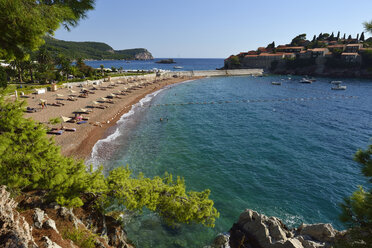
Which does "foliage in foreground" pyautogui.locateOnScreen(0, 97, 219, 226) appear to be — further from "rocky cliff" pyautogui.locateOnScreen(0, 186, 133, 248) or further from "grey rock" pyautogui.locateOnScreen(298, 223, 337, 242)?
"grey rock" pyautogui.locateOnScreen(298, 223, 337, 242)

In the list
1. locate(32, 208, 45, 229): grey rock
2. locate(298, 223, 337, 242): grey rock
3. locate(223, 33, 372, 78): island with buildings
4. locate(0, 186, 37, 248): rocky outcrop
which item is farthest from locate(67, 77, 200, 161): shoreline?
locate(223, 33, 372, 78): island with buildings

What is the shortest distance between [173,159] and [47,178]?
2023cm

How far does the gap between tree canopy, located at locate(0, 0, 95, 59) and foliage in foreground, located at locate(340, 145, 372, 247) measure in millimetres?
15242

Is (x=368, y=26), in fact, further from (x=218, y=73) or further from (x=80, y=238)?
(x=218, y=73)

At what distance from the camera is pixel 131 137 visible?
38969mm

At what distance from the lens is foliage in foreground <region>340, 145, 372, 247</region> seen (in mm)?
8234

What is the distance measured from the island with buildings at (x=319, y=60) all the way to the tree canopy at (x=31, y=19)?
156 metres

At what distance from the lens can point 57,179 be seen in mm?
12461

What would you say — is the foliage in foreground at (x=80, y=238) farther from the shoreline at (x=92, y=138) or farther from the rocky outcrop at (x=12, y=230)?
the shoreline at (x=92, y=138)

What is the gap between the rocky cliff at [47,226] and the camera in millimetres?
8422

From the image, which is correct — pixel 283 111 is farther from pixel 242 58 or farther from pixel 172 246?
pixel 242 58

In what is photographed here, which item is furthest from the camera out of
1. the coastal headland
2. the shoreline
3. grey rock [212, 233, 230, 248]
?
the coastal headland

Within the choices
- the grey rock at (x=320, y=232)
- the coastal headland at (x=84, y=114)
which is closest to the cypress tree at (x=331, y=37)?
the coastal headland at (x=84, y=114)

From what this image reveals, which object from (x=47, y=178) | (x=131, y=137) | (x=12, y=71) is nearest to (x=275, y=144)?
(x=131, y=137)
